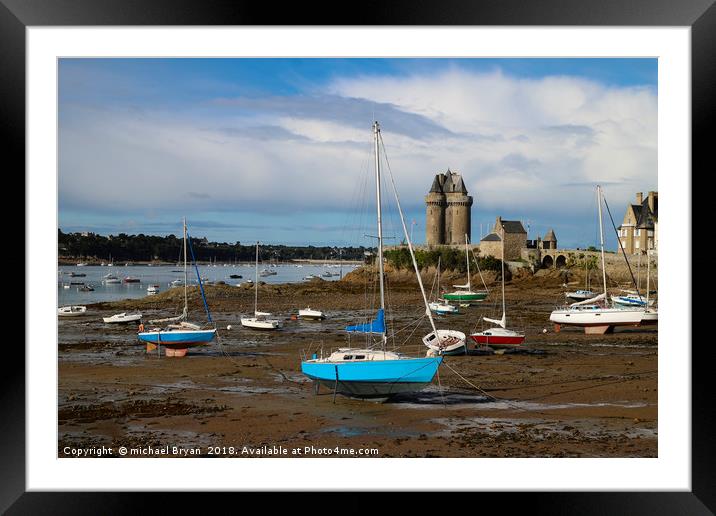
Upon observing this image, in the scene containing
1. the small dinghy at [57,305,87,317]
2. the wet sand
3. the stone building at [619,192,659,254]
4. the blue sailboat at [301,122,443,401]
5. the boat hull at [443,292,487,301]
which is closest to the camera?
the wet sand

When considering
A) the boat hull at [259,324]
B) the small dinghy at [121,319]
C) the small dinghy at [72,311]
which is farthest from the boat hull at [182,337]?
the small dinghy at [72,311]

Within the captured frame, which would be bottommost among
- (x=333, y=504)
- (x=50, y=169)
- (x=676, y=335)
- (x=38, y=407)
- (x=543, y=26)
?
(x=333, y=504)

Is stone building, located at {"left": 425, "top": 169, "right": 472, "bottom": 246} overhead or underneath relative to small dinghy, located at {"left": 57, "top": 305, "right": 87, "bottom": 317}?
overhead

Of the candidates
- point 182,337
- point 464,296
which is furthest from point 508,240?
point 182,337

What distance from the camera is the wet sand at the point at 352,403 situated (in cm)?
800

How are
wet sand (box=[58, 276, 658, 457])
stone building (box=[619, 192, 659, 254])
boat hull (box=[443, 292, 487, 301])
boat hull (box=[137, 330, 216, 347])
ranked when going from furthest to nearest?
boat hull (box=[443, 292, 487, 301]) → stone building (box=[619, 192, 659, 254]) → boat hull (box=[137, 330, 216, 347]) → wet sand (box=[58, 276, 658, 457])

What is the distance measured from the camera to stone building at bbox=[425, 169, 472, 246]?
4097 cm

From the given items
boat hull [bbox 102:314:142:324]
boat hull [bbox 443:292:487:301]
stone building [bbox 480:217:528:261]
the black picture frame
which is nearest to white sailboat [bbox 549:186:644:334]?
boat hull [bbox 443:292:487:301]

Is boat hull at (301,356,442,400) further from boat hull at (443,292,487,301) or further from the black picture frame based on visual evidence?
boat hull at (443,292,487,301)

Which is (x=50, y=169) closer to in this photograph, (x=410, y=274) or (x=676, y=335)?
(x=676, y=335)

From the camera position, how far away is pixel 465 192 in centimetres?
4178

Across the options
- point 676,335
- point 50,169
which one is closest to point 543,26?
point 676,335

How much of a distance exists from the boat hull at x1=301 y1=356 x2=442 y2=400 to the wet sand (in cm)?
24

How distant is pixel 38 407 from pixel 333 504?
298cm
